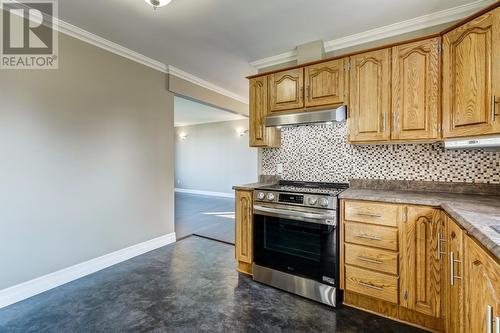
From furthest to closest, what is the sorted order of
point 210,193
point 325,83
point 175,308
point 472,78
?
point 210,193, point 325,83, point 175,308, point 472,78

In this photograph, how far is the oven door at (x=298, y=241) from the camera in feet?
6.96

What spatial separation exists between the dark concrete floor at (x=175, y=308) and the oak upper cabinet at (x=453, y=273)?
0.42m

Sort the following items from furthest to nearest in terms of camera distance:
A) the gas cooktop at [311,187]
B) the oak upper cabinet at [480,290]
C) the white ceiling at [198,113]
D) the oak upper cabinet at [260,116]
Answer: the white ceiling at [198,113] → the oak upper cabinet at [260,116] → the gas cooktop at [311,187] → the oak upper cabinet at [480,290]

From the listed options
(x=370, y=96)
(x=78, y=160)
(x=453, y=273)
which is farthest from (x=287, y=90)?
(x=78, y=160)

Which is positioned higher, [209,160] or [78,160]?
[209,160]

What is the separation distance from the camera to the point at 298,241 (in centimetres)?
230

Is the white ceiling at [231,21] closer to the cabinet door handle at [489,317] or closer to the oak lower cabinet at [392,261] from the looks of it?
the oak lower cabinet at [392,261]

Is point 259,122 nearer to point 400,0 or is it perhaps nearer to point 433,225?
point 400,0

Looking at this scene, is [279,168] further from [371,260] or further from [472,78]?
[472,78]

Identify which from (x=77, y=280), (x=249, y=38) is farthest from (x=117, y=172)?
(x=249, y=38)

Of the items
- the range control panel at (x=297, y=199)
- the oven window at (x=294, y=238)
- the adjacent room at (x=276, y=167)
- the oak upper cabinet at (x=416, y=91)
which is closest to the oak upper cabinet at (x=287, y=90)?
the adjacent room at (x=276, y=167)

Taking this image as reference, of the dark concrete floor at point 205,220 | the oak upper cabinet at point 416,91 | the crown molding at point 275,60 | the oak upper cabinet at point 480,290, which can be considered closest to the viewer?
the oak upper cabinet at point 480,290

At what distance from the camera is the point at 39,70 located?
2340 mm

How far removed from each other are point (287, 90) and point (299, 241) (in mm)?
1677
